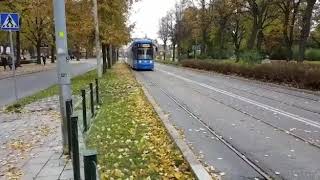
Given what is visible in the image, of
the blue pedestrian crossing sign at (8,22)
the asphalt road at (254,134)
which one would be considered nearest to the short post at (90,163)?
the asphalt road at (254,134)

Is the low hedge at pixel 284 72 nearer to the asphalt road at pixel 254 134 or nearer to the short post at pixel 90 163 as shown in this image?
the asphalt road at pixel 254 134

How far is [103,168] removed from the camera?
7160 mm

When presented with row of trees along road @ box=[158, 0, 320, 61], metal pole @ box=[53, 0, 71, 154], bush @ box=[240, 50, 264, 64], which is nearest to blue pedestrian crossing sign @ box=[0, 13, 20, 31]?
metal pole @ box=[53, 0, 71, 154]

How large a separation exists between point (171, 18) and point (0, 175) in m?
83.5

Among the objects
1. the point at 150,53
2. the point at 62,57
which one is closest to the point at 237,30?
the point at 150,53

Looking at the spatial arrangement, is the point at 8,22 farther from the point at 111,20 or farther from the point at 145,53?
the point at 145,53

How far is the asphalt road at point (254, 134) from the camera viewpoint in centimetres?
751

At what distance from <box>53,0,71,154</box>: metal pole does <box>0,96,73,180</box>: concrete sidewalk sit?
605 mm

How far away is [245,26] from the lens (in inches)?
2662

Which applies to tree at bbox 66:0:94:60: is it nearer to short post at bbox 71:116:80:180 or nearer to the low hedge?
the low hedge

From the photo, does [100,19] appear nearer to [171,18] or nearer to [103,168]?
[103,168]

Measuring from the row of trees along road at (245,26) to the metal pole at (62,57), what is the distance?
24867 mm

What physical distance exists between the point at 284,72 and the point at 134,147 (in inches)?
780

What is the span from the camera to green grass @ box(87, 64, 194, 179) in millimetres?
6965
